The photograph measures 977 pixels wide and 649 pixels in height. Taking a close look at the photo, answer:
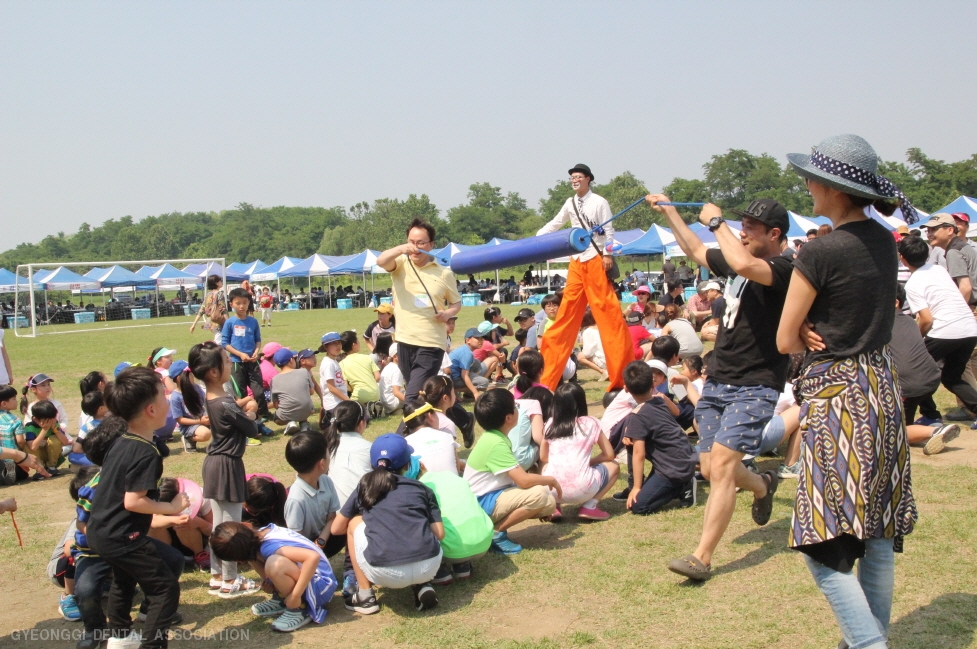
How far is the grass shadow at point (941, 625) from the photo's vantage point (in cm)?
348

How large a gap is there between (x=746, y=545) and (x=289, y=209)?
17272cm

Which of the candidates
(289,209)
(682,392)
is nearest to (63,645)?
(682,392)

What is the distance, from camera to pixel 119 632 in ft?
12.8

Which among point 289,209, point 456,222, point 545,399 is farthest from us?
point 289,209

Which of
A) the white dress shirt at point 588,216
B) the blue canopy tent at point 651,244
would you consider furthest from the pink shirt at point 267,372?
the blue canopy tent at point 651,244

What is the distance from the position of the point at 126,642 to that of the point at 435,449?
2151mm

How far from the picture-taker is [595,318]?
26.8 feet

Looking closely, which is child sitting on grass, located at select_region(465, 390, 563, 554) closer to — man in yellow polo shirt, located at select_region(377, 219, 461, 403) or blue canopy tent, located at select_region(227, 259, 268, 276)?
man in yellow polo shirt, located at select_region(377, 219, 461, 403)

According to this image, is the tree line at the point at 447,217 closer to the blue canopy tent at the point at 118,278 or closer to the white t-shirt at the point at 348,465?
the blue canopy tent at the point at 118,278

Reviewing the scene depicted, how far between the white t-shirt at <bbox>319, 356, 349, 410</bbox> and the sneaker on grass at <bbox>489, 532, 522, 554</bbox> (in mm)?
4326

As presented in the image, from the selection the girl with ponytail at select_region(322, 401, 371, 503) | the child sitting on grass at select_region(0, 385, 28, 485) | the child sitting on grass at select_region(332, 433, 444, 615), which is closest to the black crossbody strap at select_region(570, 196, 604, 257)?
the girl with ponytail at select_region(322, 401, 371, 503)

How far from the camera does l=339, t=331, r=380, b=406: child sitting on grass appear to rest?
375 inches

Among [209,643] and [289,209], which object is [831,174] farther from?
[289,209]

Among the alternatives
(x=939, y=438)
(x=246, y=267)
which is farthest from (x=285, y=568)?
(x=246, y=267)
